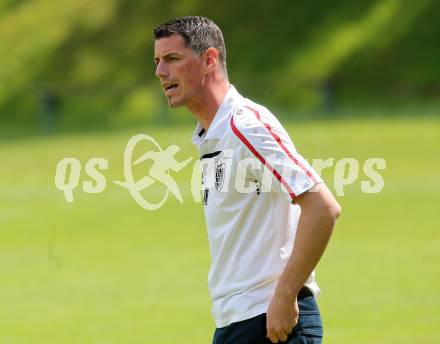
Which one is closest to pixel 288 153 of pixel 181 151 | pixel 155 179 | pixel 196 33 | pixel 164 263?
pixel 196 33

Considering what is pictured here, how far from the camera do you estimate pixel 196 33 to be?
4.68 metres

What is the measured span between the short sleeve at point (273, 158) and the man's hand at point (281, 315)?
0.40 m

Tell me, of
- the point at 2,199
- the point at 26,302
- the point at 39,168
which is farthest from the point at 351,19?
the point at 26,302

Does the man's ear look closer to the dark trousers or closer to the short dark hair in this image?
the short dark hair

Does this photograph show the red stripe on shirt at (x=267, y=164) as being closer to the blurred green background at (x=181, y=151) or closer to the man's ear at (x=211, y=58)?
the man's ear at (x=211, y=58)

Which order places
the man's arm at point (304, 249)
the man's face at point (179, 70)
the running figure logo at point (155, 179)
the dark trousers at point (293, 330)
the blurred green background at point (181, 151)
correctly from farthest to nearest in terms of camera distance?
the running figure logo at point (155, 179)
the blurred green background at point (181, 151)
the man's face at point (179, 70)
the dark trousers at point (293, 330)
the man's arm at point (304, 249)


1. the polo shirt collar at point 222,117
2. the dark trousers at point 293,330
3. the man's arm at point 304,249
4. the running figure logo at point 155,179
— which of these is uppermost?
the running figure logo at point 155,179

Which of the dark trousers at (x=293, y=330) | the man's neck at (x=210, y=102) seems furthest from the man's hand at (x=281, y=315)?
the man's neck at (x=210, y=102)

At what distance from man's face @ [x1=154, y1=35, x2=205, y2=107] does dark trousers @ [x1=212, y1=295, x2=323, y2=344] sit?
964mm

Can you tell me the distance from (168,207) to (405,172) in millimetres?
5829

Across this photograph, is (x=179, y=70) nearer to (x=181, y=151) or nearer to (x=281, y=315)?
(x=281, y=315)

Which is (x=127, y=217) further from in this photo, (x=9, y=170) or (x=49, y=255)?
(x=9, y=170)

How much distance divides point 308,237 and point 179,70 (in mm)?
936

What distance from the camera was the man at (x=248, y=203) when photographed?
14.2 feet
